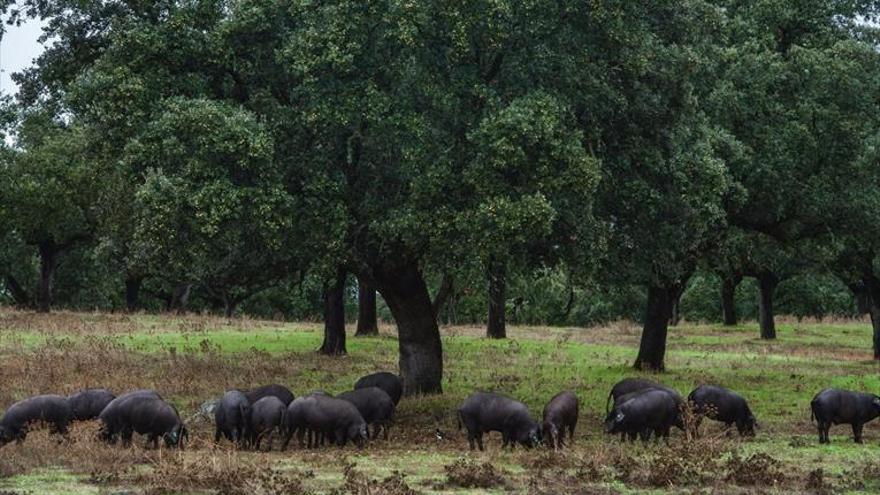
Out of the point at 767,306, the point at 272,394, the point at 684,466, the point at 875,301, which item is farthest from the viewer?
the point at 767,306

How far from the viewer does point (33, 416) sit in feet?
71.0

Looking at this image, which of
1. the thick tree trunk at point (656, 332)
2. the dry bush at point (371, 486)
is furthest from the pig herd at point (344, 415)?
the thick tree trunk at point (656, 332)

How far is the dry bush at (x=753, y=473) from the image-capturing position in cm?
1738

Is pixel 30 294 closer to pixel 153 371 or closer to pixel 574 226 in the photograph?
pixel 153 371

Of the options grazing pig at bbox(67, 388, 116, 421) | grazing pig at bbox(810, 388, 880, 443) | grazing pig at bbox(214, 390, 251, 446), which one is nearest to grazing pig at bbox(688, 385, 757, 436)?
grazing pig at bbox(810, 388, 880, 443)

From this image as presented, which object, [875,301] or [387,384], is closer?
[387,384]

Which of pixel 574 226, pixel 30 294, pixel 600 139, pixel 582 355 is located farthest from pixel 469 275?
pixel 30 294

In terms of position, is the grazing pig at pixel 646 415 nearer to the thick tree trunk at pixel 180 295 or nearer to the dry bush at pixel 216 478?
the dry bush at pixel 216 478

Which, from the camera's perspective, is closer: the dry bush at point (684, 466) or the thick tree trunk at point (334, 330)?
the dry bush at point (684, 466)

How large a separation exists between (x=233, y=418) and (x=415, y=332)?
310 inches

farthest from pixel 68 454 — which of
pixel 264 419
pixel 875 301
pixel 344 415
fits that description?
pixel 875 301

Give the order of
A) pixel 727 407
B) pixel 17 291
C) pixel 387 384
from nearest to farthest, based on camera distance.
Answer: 1. pixel 727 407
2. pixel 387 384
3. pixel 17 291

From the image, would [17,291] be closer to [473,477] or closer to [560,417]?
[560,417]

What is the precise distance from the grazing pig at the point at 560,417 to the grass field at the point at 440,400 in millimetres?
594
